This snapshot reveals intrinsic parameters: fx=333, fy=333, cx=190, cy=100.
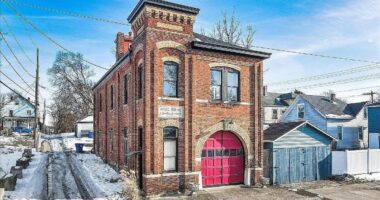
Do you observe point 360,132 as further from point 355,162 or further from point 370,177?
point 355,162

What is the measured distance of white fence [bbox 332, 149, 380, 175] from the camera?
20438 millimetres

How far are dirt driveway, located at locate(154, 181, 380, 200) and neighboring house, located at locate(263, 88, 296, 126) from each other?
33.7 metres

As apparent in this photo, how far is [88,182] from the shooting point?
1802 cm

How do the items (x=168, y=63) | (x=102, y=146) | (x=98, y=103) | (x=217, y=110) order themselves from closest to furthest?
1. (x=168, y=63)
2. (x=217, y=110)
3. (x=102, y=146)
4. (x=98, y=103)

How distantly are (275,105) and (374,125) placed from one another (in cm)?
1750

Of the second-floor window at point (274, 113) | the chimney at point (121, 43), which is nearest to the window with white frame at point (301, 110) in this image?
the second-floor window at point (274, 113)

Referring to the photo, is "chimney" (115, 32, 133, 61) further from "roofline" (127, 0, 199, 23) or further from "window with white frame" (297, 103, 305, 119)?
"window with white frame" (297, 103, 305, 119)

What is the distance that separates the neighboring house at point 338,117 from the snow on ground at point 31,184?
96.8ft

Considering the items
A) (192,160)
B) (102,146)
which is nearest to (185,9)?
(192,160)

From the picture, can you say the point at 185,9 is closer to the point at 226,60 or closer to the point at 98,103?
the point at 226,60

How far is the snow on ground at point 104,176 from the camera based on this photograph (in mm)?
15950

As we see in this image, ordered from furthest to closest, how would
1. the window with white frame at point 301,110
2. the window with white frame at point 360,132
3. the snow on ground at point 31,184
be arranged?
1. the window with white frame at point 301,110
2. the window with white frame at point 360,132
3. the snow on ground at point 31,184

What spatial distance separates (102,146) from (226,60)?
587 inches

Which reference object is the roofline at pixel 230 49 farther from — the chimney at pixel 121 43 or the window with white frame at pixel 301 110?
the window with white frame at pixel 301 110
